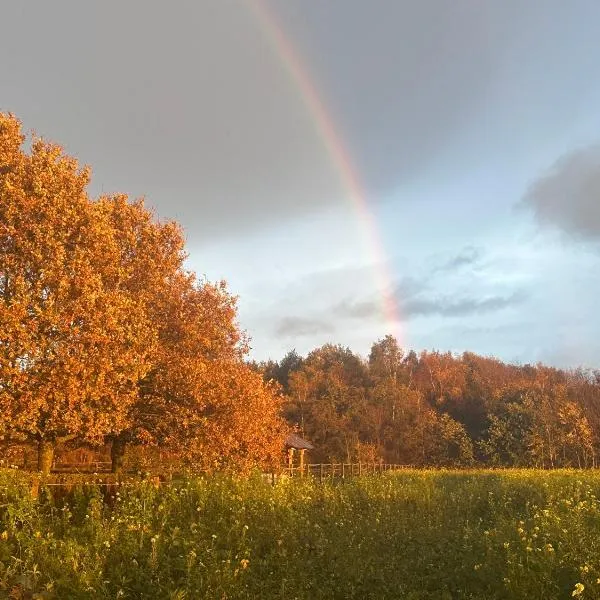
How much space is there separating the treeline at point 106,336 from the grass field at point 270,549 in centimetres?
344

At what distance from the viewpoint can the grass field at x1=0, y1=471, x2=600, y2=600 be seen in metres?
7.68

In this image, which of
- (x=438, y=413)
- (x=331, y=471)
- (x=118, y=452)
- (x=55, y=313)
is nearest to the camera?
(x=55, y=313)

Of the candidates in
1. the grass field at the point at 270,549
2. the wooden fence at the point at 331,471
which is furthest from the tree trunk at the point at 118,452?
the grass field at the point at 270,549

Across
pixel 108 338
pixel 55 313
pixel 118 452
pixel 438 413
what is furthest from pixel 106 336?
pixel 438 413

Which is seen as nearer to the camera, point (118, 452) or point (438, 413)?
point (118, 452)

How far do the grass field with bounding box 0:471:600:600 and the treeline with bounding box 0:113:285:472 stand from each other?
11.3ft

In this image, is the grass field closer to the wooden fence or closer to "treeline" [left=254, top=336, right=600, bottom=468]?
the wooden fence

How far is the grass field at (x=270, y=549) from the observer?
7.68 metres

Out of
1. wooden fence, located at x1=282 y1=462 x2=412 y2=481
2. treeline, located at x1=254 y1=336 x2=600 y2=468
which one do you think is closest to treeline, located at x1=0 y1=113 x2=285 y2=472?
wooden fence, located at x1=282 y1=462 x2=412 y2=481

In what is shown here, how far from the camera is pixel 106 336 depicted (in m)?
16.6

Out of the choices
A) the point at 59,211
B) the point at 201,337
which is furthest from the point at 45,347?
the point at 201,337

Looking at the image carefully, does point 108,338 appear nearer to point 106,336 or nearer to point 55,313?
point 106,336

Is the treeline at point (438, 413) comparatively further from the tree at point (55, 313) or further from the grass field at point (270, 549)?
the grass field at point (270, 549)

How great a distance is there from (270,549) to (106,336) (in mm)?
8603
